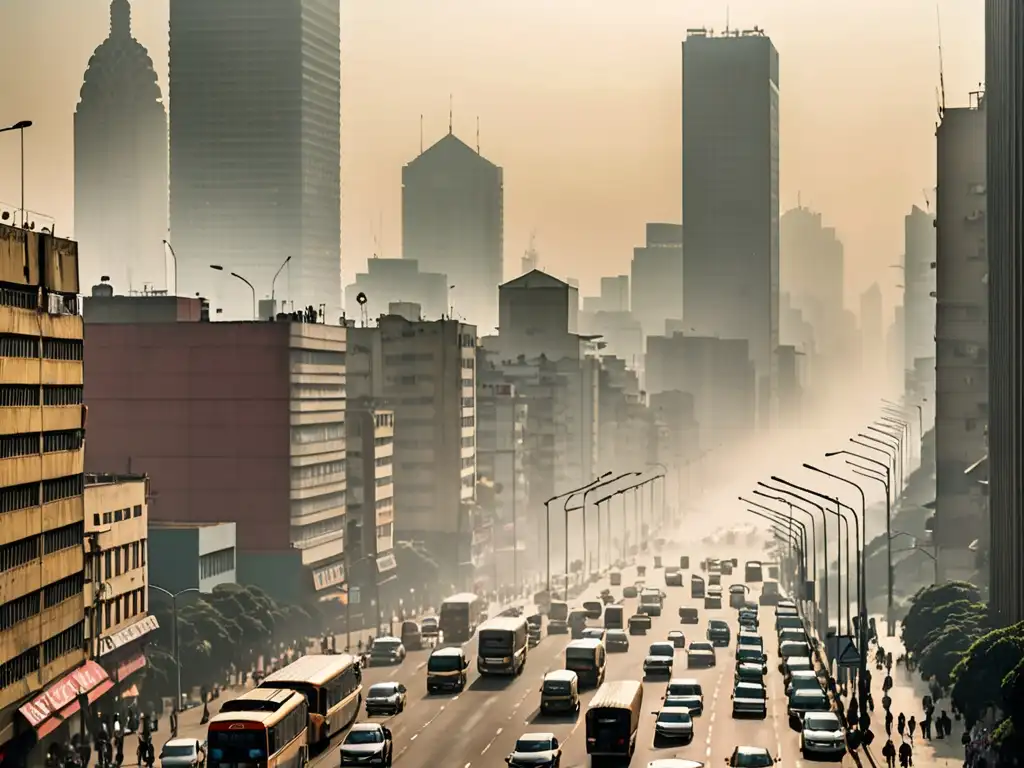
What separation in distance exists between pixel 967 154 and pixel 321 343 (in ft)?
177

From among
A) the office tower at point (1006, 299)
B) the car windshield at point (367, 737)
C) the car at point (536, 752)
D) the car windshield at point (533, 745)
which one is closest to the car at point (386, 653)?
the office tower at point (1006, 299)

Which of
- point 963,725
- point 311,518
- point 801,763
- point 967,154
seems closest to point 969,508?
point 967,154

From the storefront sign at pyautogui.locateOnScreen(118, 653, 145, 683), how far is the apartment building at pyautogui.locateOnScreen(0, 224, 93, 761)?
11139mm

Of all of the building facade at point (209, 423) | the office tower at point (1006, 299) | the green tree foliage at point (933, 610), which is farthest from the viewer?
the building facade at point (209, 423)

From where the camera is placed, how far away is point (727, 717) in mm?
92438

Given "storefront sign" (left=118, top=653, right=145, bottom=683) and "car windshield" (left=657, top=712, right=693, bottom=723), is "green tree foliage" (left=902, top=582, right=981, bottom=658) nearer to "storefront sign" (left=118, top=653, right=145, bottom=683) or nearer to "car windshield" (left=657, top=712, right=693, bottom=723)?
"car windshield" (left=657, top=712, right=693, bottom=723)

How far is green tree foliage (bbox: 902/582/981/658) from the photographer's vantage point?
122750mm

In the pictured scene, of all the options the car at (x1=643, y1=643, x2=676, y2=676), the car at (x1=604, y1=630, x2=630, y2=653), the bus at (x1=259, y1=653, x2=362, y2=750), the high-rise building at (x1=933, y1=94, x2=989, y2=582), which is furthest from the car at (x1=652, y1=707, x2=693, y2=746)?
the high-rise building at (x1=933, y1=94, x2=989, y2=582)

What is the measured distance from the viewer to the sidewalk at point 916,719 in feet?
282

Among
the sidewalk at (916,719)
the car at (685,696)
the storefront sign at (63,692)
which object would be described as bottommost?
the sidewalk at (916,719)

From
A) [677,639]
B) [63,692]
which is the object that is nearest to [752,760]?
[63,692]

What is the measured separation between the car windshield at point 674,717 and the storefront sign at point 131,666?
30942mm

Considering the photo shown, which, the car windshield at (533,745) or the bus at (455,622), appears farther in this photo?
the bus at (455,622)

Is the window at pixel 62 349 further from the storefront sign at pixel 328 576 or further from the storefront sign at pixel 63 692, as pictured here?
the storefront sign at pixel 328 576
